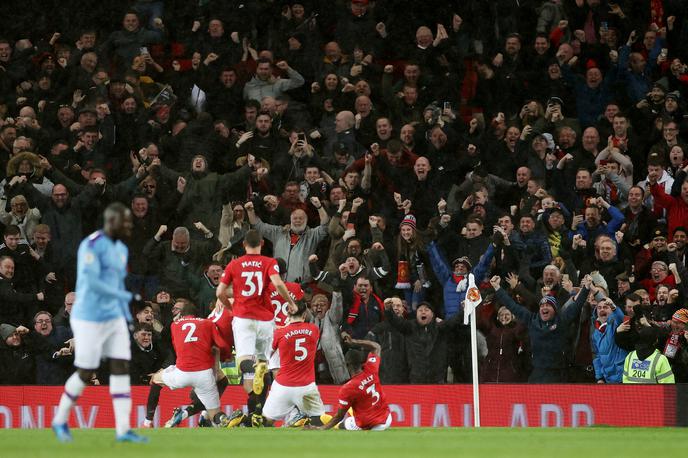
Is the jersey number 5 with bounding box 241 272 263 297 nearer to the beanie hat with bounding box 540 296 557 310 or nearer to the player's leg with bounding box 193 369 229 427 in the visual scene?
the player's leg with bounding box 193 369 229 427

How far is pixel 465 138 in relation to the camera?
22406 millimetres

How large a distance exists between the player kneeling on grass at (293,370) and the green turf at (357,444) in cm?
129

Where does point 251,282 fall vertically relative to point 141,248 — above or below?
below

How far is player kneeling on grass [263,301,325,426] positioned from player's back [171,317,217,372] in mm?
1094

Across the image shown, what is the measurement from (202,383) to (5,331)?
456cm

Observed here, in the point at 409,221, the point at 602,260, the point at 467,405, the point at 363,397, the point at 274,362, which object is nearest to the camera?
the point at 363,397

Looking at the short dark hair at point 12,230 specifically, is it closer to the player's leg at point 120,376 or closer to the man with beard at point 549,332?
the man with beard at point 549,332

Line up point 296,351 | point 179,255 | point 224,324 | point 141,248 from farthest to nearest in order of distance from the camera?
1. point 141,248
2. point 179,255
3. point 224,324
4. point 296,351

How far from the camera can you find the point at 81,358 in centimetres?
1173

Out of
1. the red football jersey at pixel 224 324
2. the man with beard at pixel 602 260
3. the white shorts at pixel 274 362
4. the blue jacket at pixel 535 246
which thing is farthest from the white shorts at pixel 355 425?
the man with beard at pixel 602 260

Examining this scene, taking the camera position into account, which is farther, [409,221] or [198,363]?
[409,221]

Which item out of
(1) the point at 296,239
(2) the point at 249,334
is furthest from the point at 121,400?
(1) the point at 296,239

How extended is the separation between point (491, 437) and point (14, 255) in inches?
386

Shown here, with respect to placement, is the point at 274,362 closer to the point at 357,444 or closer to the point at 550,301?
the point at 550,301
